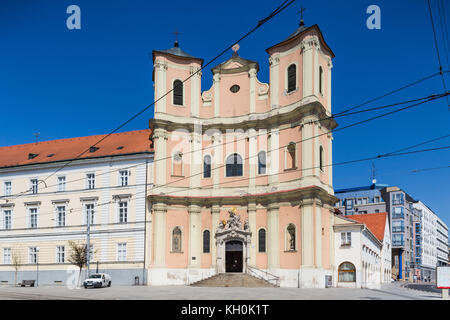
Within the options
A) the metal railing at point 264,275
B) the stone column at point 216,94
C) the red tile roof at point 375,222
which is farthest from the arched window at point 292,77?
the red tile roof at point 375,222

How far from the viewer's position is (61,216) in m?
44.0

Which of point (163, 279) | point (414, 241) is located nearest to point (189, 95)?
point (163, 279)

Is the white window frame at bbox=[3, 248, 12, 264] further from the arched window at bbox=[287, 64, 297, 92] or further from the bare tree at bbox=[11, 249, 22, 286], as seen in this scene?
the arched window at bbox=[287, 64, 297, 92]

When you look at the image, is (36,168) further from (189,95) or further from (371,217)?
(371,217)

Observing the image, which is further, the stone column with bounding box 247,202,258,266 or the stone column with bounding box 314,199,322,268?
the stone column with bounding box 247,202,258,266

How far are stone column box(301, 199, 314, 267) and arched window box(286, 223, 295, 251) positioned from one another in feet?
4.68

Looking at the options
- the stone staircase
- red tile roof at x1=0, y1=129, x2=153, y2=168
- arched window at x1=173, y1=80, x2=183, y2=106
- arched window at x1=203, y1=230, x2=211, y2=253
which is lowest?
the stone staircase

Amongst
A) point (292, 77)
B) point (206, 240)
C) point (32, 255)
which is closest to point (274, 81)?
Result: point (292, 77)

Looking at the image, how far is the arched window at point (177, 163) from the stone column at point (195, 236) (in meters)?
3.06

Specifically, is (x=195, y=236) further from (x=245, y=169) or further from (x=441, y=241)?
(x=441, y=241)

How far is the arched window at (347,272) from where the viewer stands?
39406 millimetres

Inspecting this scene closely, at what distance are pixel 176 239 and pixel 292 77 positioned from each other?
629 inches

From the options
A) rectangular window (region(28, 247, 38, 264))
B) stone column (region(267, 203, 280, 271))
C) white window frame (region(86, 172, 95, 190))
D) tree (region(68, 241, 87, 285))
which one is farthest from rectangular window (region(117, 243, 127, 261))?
stone column (region(267, 203, 280, 271))

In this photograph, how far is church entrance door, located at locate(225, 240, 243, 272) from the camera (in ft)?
133
